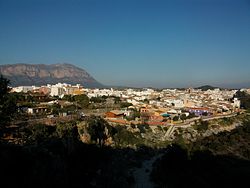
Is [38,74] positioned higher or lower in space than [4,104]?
higher

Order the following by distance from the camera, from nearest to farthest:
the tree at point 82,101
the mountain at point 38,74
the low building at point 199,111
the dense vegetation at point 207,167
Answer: the dense vegetation at point 207,167 → the tree at point 82,101 → the low building at point 199,111 → the mountain at point 38,74

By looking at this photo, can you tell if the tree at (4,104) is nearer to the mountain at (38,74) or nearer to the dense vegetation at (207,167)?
the dense vegetation at (207,167)

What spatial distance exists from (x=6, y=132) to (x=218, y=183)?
1072 cm

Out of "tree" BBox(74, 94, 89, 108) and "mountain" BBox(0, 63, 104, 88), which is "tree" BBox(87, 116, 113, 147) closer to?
"tree" BBox(74, 94, 89, 108)

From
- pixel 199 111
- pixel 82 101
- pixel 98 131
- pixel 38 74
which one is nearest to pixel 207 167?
pixel 98 131

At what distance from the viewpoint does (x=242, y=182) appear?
36.7 feet

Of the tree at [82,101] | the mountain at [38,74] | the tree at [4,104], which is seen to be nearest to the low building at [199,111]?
the tree at [82,101]

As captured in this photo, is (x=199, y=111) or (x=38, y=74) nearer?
(x=199, y=111)

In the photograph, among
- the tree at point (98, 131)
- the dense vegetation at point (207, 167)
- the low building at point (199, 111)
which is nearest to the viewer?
the dense vegetation at point (207, 167)

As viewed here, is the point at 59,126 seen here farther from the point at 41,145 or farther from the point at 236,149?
the point at 236,149

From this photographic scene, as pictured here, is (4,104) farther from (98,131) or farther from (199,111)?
(199,111)

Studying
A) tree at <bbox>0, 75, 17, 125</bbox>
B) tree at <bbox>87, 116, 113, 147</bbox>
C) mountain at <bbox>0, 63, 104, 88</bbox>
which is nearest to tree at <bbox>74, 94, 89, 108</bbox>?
tree at <bbox>87, 116, 113, 147</bbox>

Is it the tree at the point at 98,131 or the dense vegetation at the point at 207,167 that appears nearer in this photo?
the dense vegetation at the point at 207,167

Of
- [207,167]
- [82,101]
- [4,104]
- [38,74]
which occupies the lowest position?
[207,167]
